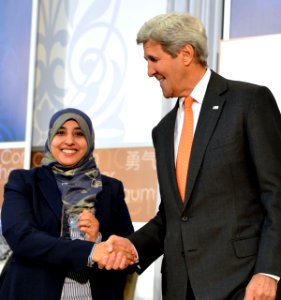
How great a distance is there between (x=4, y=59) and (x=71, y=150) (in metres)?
1.80

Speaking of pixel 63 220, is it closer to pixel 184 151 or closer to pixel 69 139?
pixel 69 139

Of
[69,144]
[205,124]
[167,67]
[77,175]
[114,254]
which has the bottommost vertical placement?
[114,254]

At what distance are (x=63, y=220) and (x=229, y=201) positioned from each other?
2.48ft

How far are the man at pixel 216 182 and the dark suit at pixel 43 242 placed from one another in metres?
0.36

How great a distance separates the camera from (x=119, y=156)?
3775 mm

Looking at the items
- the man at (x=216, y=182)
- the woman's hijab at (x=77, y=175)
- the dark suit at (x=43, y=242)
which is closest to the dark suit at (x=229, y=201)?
the man at (x=216, y=182)

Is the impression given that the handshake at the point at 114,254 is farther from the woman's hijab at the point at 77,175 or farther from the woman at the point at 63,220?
the woman's hijab at the point at 77,175

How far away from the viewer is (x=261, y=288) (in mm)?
1856

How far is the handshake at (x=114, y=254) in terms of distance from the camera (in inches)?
89.9

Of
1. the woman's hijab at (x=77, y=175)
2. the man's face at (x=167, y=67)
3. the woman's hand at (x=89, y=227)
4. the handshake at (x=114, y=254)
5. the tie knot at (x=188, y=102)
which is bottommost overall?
the handshake at (x=114, y=254)

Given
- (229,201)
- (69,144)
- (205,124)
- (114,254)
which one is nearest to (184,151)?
(205,124)

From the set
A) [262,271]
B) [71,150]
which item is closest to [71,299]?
[71,150]

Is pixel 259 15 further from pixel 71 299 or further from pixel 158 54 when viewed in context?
pixel 71 299

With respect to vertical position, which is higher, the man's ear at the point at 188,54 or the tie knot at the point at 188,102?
the man's ear at the point at 188,54
